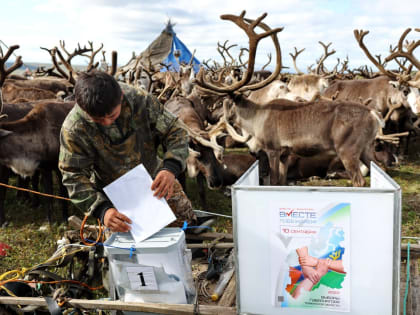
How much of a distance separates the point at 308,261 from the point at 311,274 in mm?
71

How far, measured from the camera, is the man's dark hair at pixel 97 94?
2318 mm

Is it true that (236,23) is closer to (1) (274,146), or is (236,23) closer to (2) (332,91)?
(1) (274,146)

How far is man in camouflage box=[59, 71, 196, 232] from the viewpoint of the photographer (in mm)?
2365

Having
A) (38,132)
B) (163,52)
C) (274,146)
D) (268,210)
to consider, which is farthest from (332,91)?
(163,52)

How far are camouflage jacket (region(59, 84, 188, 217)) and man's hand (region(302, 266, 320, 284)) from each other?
120 cm

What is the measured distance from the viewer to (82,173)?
2.72 meters

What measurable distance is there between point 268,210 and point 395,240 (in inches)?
22.7

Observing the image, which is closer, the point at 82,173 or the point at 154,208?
the point at 154,208

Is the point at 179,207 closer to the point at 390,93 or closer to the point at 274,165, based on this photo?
the point at 274,165

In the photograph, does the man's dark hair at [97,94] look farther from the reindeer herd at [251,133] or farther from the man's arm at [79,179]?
the reindeer herd at [251,133]

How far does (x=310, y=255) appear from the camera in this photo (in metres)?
1.95

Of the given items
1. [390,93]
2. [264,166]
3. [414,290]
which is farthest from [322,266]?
[390,93]

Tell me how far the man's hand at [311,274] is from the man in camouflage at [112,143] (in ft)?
3.10

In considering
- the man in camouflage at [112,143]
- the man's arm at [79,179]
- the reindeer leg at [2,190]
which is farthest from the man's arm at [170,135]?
the reindeer leg at [2,190]
